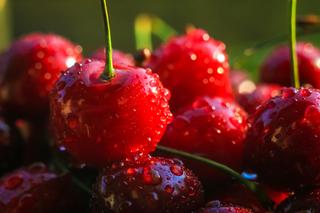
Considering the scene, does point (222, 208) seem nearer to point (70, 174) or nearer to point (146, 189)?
point (146, 189)

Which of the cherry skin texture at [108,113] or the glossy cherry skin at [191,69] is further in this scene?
the glossy cherry skin at [191,69]

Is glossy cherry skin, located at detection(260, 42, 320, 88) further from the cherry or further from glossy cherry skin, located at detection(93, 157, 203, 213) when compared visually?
glossy cherry skin, located at detection(93, 157, 203, 213)

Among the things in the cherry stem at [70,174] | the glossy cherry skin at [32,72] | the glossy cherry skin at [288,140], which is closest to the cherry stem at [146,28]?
the glossy cherry skin at [32,72]

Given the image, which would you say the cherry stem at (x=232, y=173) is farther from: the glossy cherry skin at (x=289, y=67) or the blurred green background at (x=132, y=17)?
the blurred green background at (x=132, y=17)

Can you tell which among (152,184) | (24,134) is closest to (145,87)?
(152,184)

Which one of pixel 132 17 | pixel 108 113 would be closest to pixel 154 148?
pixel 108 113

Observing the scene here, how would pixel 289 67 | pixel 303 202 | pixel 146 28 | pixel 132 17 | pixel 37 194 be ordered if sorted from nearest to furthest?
pixel 303 202, pixel 37 194, pixel 289 67, pixel 146 28, pixel 132 17

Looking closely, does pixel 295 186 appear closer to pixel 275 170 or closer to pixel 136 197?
pixel 275 170
